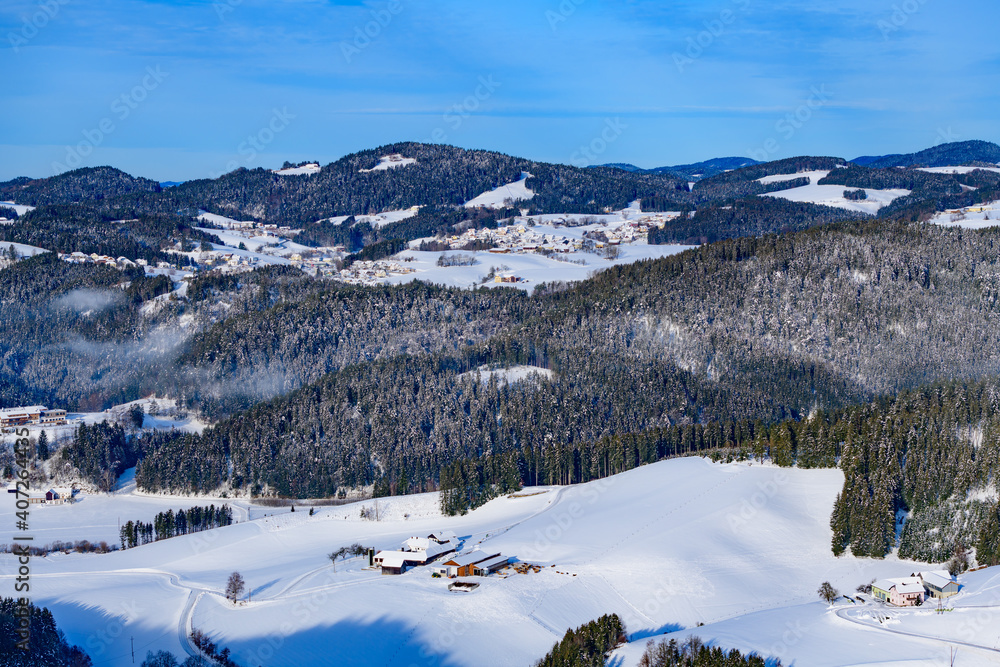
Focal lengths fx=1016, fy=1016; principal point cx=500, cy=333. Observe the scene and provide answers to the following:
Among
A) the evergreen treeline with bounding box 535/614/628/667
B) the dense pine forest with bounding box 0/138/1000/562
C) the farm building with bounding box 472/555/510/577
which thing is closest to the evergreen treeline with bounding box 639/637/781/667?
the evergreen treeline with bounding box 535/614/628/667

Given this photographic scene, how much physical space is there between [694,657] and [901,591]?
1561cm

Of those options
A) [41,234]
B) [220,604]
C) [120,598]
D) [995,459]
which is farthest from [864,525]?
[41,234]

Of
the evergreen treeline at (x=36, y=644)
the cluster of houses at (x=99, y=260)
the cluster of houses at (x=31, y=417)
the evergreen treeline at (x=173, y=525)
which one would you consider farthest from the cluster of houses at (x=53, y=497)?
the cluster of houses at (x=99, y=260)

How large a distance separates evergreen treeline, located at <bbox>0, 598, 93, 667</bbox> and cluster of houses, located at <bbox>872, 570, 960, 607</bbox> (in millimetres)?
43814

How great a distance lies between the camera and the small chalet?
5631cm

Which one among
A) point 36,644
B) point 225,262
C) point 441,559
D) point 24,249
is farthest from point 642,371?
point 24,249

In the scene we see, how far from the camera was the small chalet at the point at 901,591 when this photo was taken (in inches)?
2217

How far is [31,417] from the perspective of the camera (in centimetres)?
12131

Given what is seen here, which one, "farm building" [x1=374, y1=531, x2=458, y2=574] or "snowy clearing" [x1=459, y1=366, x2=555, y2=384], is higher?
"snowy clearing" [x1=459, y1=366, x2=555, y2=384]

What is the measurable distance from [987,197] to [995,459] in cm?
14205

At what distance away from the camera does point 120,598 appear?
65.4m

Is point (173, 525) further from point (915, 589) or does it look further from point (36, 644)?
point (915, 589)

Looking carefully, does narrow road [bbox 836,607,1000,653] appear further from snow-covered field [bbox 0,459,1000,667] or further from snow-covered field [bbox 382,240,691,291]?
snow-covered field [bbox 382,240,691,291]

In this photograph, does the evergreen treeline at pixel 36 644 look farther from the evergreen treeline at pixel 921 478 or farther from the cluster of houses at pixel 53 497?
the cluster of houses at pixel 53 497
